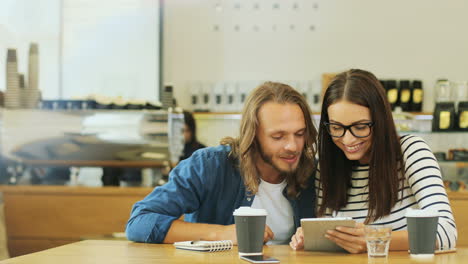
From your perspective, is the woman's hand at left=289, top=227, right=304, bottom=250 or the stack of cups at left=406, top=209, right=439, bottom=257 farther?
the woman's hand at left=289, top=227, right=304, bottom=250

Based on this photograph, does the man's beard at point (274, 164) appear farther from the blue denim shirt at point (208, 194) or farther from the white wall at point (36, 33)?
the white wall at point (36, 33)

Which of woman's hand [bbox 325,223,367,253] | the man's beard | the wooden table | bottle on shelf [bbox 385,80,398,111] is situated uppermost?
bottle on shelf [bbox 385,80,398,111]

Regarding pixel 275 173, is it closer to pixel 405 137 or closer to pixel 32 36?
pixel 405 137

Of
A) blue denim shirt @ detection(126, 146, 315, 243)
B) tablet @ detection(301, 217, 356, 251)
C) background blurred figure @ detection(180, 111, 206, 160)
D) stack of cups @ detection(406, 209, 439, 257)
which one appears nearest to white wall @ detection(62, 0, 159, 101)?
background blurred figure @ detection(180, 111, 206, 160)

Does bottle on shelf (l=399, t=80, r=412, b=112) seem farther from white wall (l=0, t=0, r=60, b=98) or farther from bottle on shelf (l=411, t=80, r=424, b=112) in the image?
white wall (l=0, t=0, r=60, b=98)

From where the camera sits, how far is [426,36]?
19.7ft

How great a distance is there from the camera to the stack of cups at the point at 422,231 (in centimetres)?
164

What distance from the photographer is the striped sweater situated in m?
1.86

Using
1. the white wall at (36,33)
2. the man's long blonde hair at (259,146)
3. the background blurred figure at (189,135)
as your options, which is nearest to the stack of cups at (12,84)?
the white wall at (36,33)

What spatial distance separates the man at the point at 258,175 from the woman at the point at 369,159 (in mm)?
73

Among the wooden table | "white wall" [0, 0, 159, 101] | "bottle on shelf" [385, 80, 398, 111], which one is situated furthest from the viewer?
"white wall" [0, 0, 159, 101]

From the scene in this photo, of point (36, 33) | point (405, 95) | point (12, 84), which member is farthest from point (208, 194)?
point (405, 95)

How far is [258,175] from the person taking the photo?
2205 millimetres

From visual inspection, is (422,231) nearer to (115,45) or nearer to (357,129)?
(357,129)
